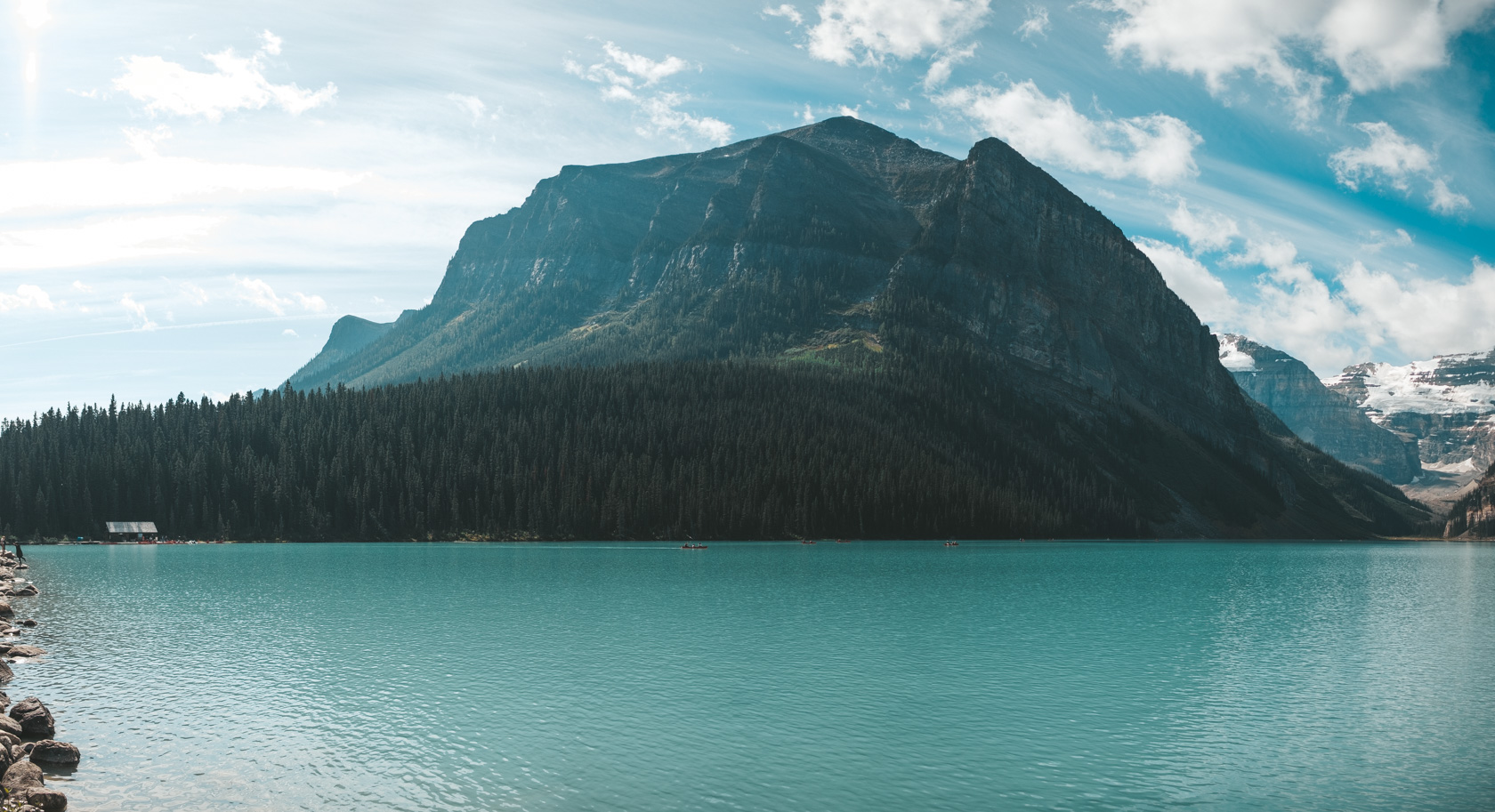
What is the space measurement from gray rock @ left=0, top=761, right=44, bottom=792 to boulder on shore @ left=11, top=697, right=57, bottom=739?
8380 mm

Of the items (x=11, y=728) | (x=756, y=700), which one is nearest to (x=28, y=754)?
(x=11, y=728)

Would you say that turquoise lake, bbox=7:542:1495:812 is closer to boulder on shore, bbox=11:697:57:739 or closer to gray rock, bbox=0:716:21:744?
boulder on shore, bbox=11:697:57:739

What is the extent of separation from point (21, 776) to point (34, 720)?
988 centimetres

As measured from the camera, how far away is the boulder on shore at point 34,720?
128ft

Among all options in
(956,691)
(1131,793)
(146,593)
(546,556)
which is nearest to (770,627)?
(956,691)

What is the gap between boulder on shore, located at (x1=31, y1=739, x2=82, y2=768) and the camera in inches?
1415

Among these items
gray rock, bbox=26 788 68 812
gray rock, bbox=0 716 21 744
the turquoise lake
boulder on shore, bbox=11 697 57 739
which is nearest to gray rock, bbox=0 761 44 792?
gray rock, bbox=26 788 68 812

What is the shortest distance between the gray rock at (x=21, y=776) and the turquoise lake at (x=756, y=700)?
5.77 ft

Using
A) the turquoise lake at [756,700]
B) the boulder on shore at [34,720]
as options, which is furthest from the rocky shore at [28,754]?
the turquoise lake at [756,700]

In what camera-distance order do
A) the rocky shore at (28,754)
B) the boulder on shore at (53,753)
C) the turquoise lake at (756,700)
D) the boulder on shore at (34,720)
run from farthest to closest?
the boulder on shore at (34,720)
the boulder on shore at (53,753)
the turquoise lake at (756,700)
the rocky shore at (28,754)

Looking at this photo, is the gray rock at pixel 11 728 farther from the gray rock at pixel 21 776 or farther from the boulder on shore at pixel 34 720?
the gray rock at pixel 21 776

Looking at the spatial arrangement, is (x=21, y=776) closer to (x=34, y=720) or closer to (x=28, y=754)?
(x=28, y=754)

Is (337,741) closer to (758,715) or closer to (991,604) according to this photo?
(758,715)

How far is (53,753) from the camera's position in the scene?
118 ft
